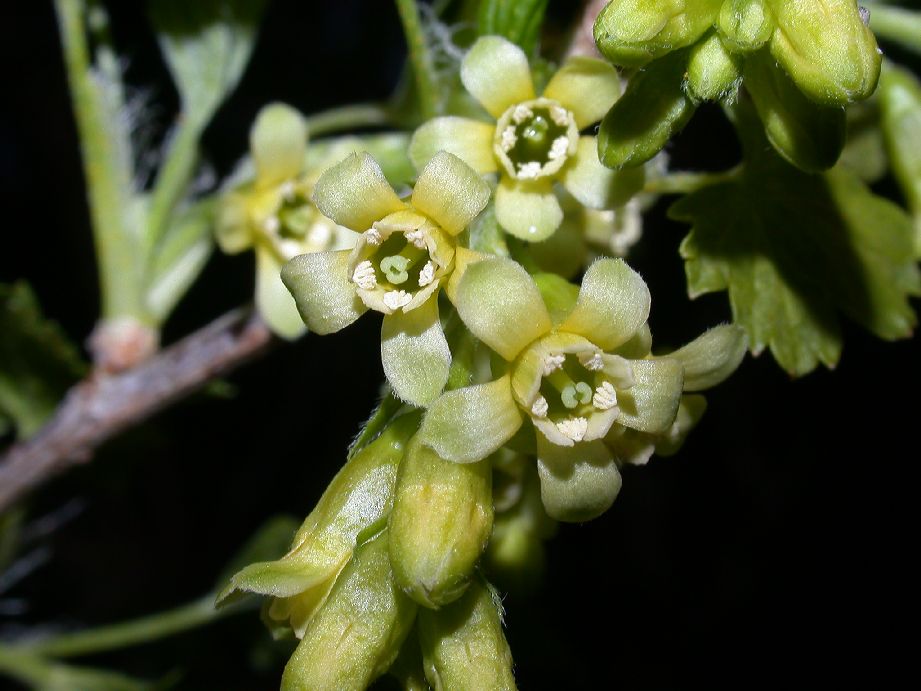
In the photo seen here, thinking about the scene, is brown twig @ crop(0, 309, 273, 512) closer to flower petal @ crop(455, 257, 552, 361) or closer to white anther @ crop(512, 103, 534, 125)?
white anther @ crop(512, 103, 534, 125)

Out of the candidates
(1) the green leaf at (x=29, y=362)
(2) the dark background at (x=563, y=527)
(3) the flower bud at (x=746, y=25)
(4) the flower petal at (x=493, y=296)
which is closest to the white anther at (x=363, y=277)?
(4) the flower petal at (x=493, y=296)

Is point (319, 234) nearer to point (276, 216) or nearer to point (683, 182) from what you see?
point (276, 216)

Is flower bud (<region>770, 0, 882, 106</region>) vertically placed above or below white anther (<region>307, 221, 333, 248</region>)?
above

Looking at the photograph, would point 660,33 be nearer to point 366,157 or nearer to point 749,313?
point 366,157

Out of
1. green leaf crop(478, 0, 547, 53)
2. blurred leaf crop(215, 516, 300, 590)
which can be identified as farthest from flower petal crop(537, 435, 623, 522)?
blurred leaf crop(215, 516, 300, 590)

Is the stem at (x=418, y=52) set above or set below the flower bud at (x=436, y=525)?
above

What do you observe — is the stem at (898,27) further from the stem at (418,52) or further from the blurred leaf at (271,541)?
the blurred leaf at (271,541)

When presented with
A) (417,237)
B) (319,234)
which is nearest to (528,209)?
(417,237)
